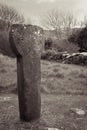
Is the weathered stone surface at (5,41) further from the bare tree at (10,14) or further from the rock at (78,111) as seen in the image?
the bare tree at (10,14)

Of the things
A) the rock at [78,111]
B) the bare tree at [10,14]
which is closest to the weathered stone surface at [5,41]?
the rock at [78,111]

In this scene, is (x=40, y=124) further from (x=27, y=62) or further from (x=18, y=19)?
(x=18, y=19)

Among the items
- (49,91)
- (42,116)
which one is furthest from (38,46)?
(49,91)

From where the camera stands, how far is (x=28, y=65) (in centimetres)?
234

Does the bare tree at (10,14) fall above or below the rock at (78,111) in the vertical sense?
above

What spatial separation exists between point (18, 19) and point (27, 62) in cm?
2054

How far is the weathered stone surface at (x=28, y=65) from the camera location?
225cm

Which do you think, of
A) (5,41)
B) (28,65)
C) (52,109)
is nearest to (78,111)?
(52,109)

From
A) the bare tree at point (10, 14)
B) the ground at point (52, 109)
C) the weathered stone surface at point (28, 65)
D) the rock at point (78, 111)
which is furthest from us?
the bare tree at point (10, 14)

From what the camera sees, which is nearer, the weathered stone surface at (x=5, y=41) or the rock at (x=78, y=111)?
the weathered stone surface at (x=5, y=41)

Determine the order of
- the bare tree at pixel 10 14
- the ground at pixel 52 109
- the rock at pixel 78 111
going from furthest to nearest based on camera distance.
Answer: the bare tree at pixel 10 14 → the rock at pixel 78 111 → the ground at pixel 52 109

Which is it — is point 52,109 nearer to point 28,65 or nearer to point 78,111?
point 78,111

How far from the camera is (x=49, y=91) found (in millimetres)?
4055

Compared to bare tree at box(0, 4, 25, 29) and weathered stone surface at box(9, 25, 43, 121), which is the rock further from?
bare tree at box(0, 4, 25, 29)
